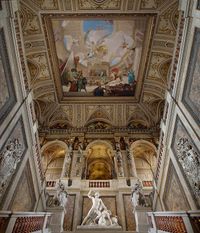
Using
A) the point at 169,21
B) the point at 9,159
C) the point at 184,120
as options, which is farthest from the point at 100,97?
the point at 9,159

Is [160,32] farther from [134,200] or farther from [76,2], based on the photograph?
[134,200]

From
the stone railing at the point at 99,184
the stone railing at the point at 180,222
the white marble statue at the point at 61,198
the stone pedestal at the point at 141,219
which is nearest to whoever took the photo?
the stone railing at the point at 180,222

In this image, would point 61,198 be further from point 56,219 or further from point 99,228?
point 99,228

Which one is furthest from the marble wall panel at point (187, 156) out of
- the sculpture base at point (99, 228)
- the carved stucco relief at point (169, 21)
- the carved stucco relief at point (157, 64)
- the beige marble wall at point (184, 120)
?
the carved stucco relief at point (157, 64)


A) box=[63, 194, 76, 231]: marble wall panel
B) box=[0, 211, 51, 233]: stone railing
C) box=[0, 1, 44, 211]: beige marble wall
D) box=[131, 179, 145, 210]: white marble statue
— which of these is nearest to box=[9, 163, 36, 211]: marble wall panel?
box=[0, 1, 44, 211]: beige marble wall

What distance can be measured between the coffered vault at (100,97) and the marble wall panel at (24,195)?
11.4ft

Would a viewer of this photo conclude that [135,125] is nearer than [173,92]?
No

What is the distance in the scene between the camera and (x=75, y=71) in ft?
50.8

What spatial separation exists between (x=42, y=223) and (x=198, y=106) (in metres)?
6.06

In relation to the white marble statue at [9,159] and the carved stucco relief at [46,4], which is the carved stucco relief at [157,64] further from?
the white marble statue at [9,159]

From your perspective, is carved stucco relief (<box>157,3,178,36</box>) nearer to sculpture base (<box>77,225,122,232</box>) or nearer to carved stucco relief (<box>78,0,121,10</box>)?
carved stucco relief (<box>78,0,121,10</box>)

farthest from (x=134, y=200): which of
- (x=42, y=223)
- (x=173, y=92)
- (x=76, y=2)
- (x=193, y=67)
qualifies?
(x=76, y=2)

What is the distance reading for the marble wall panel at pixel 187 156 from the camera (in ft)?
22.1

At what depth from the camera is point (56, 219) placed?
8.99 meters
